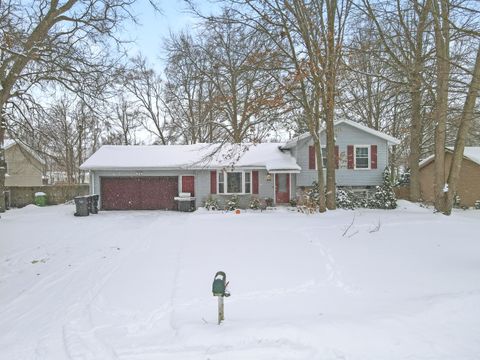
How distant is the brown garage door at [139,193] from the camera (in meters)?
19.7

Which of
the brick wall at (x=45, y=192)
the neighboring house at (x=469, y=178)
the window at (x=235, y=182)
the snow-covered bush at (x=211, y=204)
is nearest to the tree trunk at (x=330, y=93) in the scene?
the window at (x=235, y=182)

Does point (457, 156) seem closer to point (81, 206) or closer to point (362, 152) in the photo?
point (362, 152)

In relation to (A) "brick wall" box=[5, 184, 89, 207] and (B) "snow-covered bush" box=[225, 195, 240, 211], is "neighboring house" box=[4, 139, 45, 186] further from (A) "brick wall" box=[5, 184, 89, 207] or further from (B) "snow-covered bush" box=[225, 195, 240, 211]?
(B) "snow-covered bush" box=[225, 195, 240, 211]

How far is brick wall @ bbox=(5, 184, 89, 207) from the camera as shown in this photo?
23422 millimetres

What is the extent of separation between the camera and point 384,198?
18125mm

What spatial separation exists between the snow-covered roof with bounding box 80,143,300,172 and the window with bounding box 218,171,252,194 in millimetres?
694

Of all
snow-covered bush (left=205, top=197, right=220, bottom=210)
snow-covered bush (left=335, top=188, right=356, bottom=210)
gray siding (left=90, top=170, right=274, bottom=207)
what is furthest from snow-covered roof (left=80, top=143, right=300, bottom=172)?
snow-covered bush (left=335, top=188, right=356, bottom=210)

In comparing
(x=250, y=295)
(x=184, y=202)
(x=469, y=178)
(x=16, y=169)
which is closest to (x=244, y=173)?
(x=184, y=202)

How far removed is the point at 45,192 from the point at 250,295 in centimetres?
2318

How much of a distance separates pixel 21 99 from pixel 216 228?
353 inches

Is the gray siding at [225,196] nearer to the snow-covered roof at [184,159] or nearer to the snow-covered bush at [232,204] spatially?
the snow-covered bush at [232,204]

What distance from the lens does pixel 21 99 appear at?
12578 mm

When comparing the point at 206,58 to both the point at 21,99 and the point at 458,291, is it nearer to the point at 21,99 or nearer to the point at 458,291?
the point at 21,99

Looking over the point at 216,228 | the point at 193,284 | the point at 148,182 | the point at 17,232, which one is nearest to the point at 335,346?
the point at 193,284
